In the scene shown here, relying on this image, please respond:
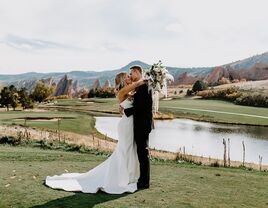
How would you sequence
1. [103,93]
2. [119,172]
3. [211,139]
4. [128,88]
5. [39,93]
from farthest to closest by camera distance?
1. [103,93]
2. [39,93]
3. [211,139]
4. [119,172]
5. [128,88]

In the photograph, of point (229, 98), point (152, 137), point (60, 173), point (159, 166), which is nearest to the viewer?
point (60, 173)

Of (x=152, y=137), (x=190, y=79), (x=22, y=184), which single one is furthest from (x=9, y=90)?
(x=190, y=79)

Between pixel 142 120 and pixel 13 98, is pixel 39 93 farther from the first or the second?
pixel 142 120

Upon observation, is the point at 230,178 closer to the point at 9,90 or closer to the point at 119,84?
the point at 119,84

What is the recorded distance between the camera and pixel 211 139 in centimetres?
3575

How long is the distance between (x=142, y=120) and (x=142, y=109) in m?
0.25

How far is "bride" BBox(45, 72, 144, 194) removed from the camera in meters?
9.48

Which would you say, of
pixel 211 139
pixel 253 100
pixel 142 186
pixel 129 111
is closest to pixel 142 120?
pixel 129 111

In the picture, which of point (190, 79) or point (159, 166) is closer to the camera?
point (159, 166)

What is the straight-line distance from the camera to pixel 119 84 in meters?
9.70

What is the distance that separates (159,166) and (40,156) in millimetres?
3934

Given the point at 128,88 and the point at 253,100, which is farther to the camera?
the point at 253,100

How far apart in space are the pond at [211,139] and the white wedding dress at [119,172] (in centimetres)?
1452

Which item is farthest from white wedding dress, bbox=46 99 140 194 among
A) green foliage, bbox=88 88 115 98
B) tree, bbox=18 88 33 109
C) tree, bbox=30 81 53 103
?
green foliage, bbox=88 88 115 98
